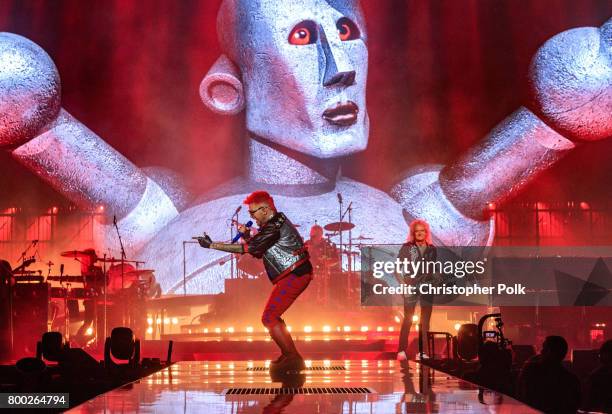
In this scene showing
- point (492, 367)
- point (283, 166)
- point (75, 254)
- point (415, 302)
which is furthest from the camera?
point (283, 166)

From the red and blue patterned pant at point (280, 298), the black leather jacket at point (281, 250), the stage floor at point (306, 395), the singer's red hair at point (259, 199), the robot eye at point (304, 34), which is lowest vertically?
the stage floor at point (306, 395)

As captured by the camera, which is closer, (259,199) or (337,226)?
(259,199)

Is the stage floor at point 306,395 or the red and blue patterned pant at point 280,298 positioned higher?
the red and blue patterned pant at point 280,298

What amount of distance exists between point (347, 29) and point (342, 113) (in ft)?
3.17

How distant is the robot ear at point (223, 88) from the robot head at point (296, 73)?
0.01 meters

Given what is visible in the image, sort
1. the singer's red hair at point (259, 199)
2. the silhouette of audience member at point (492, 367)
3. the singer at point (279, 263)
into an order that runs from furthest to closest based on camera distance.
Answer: the singer's red hair at point (259, 199) → the singer at point (279, 263) → the silhouette of audience member at point (492, 367)

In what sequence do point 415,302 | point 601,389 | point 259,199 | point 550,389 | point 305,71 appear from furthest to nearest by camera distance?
point 305,71
point 415,302
point 259,199
point 550,389
point 601,389

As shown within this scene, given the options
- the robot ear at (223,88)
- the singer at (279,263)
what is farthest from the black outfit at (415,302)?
the robot ear at (223,88)

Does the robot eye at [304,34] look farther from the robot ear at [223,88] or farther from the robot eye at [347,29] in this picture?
the robot ear at [223,88]

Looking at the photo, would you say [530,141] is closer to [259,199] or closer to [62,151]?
[62,151]

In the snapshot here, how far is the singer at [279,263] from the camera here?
5.35 m

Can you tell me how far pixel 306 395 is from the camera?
3951 mm

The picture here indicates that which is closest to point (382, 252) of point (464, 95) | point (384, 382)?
point (464, 95)

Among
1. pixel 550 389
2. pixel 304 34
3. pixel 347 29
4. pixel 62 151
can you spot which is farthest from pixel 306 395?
pixel 62 151
